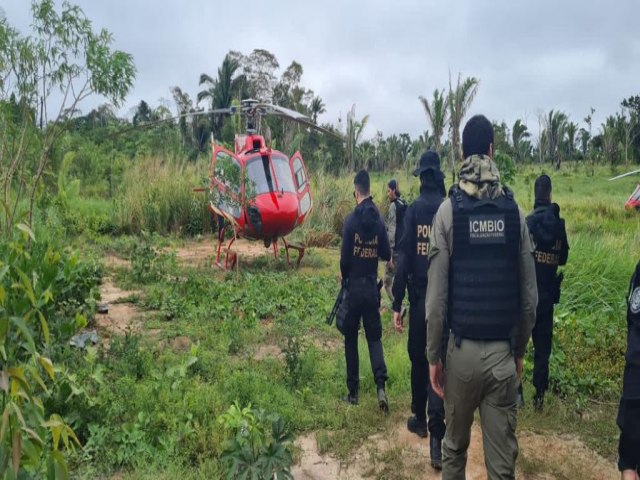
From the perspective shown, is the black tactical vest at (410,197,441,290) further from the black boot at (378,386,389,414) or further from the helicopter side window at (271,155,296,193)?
the helicopter side window at (271,155,296,193)

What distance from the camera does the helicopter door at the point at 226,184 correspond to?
9.23 meters

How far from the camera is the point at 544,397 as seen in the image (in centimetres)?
440

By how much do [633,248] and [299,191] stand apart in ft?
17.4

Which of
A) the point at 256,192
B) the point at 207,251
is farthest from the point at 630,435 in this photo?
the point at 207,251

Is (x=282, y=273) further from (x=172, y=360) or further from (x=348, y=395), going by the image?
(x=348, y=395)

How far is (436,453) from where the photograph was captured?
3432 millimetres

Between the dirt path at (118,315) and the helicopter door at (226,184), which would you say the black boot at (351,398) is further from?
the helicopter door at (226,184)

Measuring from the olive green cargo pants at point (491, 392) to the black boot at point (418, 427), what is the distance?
1.29 m

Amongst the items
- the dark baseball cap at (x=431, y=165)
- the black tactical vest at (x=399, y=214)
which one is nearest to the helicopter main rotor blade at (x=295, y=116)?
the black tactical vest at (x=399, y=214)

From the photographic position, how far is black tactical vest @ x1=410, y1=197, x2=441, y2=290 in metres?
3.62

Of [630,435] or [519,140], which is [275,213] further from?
[519,140]

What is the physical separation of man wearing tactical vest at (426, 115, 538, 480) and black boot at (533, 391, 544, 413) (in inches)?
77.0

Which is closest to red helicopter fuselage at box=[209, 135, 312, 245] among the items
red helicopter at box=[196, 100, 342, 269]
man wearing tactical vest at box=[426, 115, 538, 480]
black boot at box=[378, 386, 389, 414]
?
red helicopter at box=[196, 100, 342, 269]

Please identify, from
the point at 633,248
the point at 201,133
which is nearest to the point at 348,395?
the point at 633,248
